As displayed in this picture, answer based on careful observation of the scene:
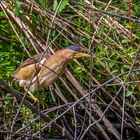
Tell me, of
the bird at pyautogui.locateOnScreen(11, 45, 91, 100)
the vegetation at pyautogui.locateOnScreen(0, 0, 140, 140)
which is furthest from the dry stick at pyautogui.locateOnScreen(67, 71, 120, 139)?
the bird at pyautogui.locateOnScreen(11, 45, 91, 100)

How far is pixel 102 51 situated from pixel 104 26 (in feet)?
1.21

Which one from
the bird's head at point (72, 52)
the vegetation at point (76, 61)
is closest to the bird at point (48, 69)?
the bird's head at point (72, 52)

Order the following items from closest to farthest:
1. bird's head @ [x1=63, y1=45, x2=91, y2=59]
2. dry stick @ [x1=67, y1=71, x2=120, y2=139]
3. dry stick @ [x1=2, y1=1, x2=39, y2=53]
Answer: bird's head @ [x1=63, y1=45, x2=91, y2=59] < dry stick @ [x1=67, y1=71, x2=120, y2=139] < dry stick @ [x1=2, y1=1, x2=39, y2=53]

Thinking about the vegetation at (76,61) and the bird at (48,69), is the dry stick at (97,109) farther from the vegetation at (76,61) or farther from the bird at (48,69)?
the bird at (48,69)

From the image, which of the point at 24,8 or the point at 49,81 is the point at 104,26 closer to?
→ the point at 24,8

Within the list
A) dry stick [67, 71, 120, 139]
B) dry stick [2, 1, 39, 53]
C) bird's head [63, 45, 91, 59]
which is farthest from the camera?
dry stick [2, 1, 39, 53]

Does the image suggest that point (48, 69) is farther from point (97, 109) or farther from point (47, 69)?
point (97, 109)

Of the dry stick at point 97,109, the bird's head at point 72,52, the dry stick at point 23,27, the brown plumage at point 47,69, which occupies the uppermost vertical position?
the dry stick at point 23,27

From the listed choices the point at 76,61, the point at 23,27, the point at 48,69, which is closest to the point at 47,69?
the point at 48,69

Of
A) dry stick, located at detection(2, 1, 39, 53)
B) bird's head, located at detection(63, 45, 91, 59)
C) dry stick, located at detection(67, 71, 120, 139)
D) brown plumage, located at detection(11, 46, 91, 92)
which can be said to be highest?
dry stick, located at detection(2, 1, 39, 53)

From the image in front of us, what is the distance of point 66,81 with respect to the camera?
3582mm

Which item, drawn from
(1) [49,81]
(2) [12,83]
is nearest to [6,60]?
(2) [12,83]

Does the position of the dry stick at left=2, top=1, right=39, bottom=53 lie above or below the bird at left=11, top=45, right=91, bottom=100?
above

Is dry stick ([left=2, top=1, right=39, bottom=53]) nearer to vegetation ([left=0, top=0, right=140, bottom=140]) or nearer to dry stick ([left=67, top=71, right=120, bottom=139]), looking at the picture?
vegetation ([left=0, top=0, right=140, bottom=140])
